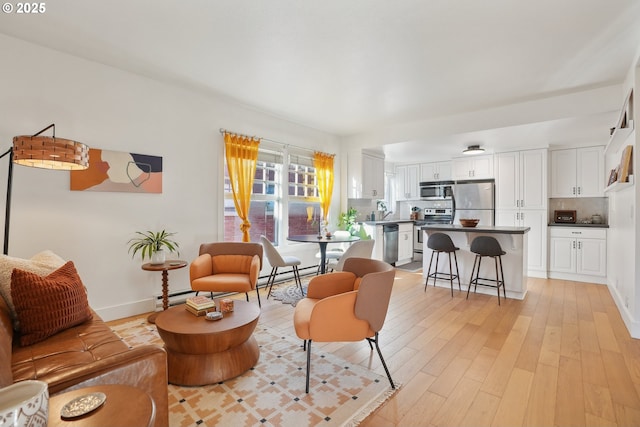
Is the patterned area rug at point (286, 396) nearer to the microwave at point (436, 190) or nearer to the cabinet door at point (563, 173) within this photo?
the microwave at point (436, 190)

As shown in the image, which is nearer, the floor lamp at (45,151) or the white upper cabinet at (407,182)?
the floor lamp at (45,151)

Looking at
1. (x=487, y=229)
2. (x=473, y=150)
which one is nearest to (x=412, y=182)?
(x=473, y=150)

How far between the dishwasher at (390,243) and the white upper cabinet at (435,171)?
1690mm

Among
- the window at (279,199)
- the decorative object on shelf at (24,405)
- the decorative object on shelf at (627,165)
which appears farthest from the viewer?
the window at (279,199)

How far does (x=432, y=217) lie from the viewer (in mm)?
7199

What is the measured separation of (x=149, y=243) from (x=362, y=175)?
13.2 feet

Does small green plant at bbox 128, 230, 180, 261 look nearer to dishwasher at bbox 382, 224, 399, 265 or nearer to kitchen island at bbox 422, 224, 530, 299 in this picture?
kitchen island at bbox 422, 224, 530, 299

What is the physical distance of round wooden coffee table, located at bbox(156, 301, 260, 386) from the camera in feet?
6.91

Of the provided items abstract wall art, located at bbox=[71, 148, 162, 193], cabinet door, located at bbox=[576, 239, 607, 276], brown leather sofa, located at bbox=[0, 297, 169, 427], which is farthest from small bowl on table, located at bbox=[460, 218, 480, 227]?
brown leather sofa, located at bbox=[0, 297, 169, 427]

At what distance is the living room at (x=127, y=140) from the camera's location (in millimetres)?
2867

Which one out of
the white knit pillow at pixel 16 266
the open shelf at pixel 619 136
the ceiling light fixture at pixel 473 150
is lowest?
the white knit pillow at pixel 16 266

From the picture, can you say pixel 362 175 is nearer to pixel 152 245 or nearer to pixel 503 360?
pixel 152 245

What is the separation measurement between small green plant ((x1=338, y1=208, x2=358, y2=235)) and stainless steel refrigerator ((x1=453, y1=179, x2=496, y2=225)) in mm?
2247

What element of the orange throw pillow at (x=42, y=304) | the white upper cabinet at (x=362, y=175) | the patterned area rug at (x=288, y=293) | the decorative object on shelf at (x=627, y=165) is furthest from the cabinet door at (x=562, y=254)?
the orange throw pillow at (x=42, y=304)
